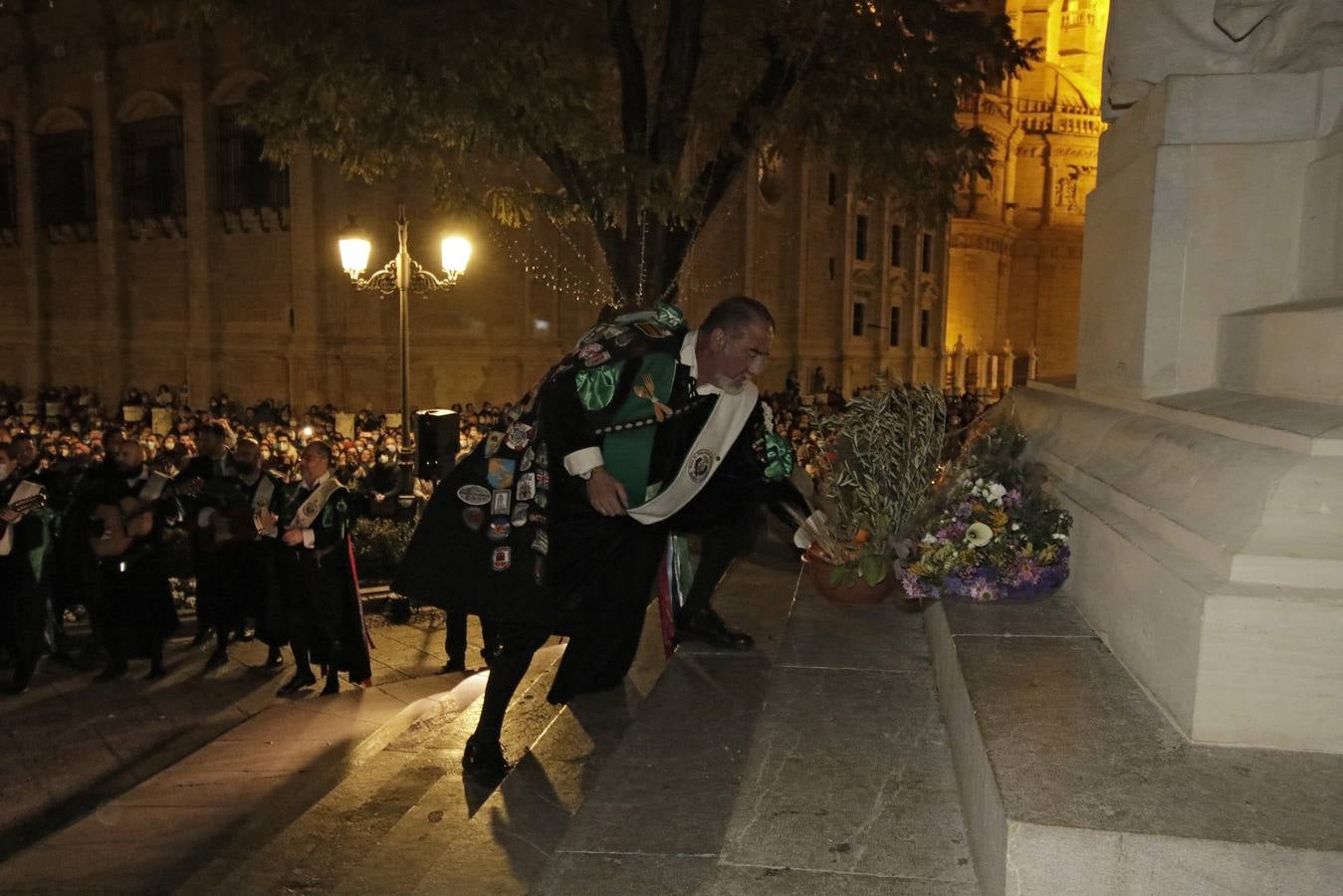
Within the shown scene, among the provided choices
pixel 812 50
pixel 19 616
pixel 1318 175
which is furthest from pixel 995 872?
pixel 812 50

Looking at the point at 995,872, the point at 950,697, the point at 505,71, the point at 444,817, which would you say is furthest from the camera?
the point at 505,71

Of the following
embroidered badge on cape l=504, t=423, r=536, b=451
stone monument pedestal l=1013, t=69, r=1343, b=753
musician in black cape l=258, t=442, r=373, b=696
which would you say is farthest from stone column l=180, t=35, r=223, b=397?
stone monument pedestal l=1013, t=69, r=1343, b=753

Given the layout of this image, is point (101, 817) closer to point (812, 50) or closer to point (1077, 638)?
point (1077, 638)

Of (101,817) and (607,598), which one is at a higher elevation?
(607,598)

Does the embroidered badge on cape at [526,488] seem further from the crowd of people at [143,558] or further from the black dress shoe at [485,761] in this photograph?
the crowd of people at [143,558]

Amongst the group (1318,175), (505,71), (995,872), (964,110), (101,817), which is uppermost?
(964,110)

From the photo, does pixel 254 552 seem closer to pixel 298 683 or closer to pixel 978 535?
pixel 298 683

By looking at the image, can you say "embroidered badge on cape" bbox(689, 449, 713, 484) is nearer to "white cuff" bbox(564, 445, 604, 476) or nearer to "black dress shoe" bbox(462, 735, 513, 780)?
"white cuff" bbox(564, 445, 604, 476)

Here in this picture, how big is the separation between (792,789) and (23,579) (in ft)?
22.3

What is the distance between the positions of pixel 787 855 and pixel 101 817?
424cm

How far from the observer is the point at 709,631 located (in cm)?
529

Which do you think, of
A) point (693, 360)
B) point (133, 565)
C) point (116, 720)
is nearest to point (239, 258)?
point (133, 565)

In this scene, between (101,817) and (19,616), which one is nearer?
(101,817)

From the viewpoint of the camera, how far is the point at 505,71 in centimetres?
859
